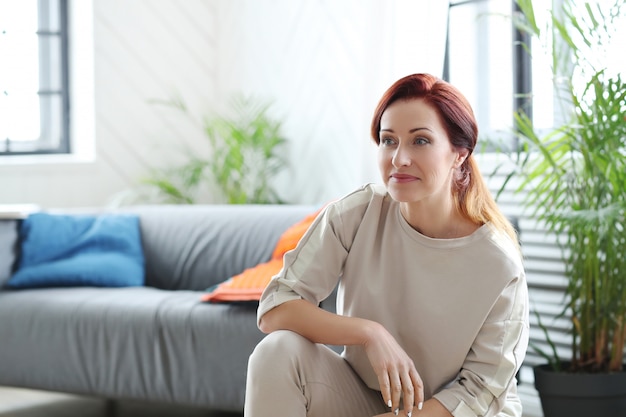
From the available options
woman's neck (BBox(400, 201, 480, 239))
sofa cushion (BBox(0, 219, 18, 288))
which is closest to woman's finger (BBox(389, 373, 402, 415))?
woman's neck (BBox(400, 201, 480, 239))

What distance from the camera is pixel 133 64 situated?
15.4ft

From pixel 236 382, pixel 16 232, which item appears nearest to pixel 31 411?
pixel 16 232

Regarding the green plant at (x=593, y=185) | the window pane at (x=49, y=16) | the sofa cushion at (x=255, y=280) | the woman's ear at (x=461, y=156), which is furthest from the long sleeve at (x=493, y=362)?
the window pane at (x=49, y=16)

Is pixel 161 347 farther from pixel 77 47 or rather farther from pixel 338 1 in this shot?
pixel 77 47

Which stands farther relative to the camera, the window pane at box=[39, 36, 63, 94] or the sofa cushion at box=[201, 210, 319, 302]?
the window pane at box=[39, 36, 63, 94]

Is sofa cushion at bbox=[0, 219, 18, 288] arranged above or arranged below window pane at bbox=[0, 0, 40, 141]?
below

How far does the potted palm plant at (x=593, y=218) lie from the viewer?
2.43m

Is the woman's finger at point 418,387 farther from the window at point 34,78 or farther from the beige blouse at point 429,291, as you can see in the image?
the window at point 34,78

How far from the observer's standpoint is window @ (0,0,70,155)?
4.60 meters

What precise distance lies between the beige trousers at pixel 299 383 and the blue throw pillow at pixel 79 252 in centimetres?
168

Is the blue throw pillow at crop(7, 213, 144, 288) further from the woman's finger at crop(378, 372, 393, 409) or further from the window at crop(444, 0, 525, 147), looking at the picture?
the woman's finger at crop(378, 372, 393, 409)

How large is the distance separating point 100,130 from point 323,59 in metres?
1.26

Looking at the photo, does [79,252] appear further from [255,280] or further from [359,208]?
[359,208]

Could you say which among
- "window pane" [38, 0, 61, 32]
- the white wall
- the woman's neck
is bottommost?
the woman's neck
